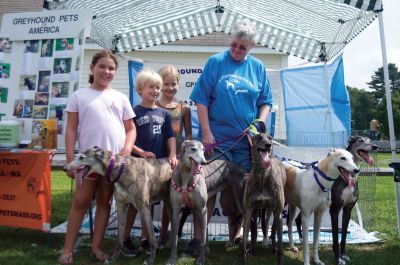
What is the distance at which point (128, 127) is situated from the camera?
14.6ft

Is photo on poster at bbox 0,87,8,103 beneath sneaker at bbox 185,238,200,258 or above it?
above

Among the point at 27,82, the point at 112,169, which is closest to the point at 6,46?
the point at 27,82

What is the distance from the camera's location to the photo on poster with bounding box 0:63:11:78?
200 inches

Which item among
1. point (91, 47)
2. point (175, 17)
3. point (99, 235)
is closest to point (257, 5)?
point (175, 17)

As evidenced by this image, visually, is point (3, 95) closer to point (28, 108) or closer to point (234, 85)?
point (28, 108)

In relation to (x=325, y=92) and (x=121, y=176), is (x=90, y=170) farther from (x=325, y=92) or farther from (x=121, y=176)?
(x=325, y=92)

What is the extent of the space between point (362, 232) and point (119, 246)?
131 inches

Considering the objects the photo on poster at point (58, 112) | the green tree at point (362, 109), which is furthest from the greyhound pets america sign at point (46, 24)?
the green tree at point (362, 109)

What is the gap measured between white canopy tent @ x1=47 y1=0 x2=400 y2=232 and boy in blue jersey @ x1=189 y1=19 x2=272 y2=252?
7.23ft

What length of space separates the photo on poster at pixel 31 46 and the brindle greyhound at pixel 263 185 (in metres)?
2.82

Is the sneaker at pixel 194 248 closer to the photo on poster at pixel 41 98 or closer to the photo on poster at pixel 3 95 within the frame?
the photo on poster at pixel 41 98

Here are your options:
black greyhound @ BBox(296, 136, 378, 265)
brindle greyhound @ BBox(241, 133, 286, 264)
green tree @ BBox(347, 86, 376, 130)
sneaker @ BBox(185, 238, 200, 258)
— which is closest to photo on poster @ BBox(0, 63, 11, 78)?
sneaker @ BBox(185, 238, 200, 258)

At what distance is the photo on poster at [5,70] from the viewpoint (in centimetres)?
507

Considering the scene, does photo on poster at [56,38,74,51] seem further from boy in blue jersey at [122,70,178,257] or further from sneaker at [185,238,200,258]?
sneaker at [185,238,200,258]
